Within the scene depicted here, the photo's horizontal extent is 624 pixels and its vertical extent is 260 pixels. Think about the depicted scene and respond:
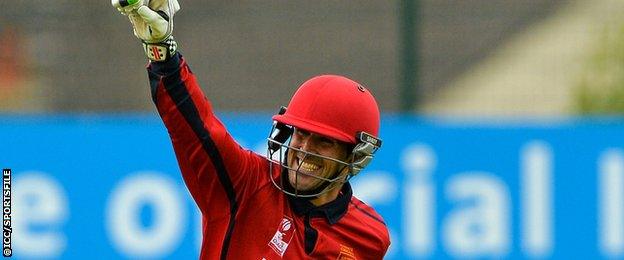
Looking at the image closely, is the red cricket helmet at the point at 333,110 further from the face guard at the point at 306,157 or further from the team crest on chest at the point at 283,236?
the team crest on chest at the point at 283,236

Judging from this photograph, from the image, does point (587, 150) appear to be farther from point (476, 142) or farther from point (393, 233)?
point (393, 233)

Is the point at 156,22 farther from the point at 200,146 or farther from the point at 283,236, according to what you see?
the point at 283,236

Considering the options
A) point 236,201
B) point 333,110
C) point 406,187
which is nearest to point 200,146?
point 236,201

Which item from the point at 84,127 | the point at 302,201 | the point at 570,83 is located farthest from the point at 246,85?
the point at 302,201

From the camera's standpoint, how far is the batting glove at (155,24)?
13.9 ft

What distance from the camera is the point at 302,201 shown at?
476 centimetres

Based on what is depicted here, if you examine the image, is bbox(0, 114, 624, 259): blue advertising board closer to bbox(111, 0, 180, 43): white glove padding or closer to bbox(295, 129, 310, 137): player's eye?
bbox(295, 129, 310, 137): player's eye

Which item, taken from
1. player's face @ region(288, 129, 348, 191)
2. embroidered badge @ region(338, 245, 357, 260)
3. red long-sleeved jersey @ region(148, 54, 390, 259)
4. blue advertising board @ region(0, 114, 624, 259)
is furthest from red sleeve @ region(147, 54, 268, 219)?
blue advertising board @ region(0, 114, 624, 259)

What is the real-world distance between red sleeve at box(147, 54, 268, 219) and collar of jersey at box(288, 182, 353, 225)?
0.53ft

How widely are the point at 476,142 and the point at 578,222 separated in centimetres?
81

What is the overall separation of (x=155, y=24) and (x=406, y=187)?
5.10 meters

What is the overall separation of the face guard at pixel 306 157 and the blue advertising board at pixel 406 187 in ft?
13.7

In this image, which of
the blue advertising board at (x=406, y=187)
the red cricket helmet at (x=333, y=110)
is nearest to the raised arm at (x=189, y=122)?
the red cricket helmet at (x=333, y=110)

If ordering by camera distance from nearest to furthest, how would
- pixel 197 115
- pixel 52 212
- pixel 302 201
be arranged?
pixel 197 115, pixel 302 201, pixel 52 212
